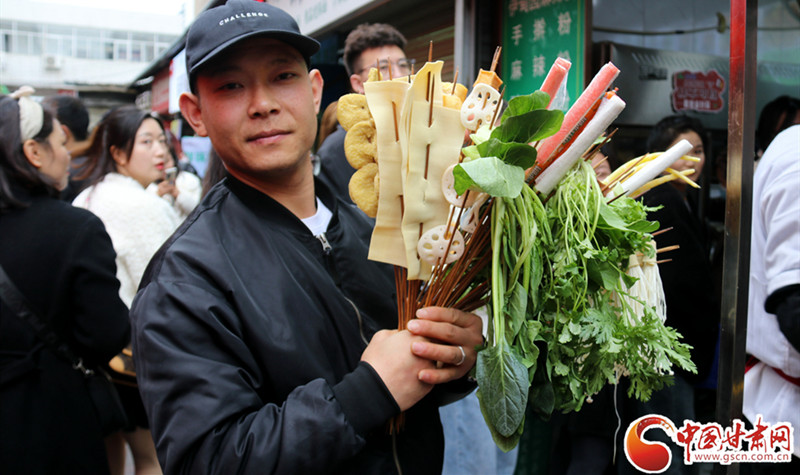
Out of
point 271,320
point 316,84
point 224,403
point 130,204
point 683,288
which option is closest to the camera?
point 224,403

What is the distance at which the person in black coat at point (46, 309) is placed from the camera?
240 centimetres

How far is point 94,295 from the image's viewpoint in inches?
101

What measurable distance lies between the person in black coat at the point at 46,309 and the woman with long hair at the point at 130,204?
44 cm

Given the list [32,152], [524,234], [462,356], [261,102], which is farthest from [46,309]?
[524,234]

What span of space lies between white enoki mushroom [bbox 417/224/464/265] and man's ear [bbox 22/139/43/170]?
6.88ft

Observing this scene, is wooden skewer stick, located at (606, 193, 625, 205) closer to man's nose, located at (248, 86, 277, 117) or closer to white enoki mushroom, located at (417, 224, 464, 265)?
white enoki mushroom, located at (417, 224, 464, 265)

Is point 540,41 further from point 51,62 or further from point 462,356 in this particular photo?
point 51,62

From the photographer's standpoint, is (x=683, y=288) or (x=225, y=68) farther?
(x=683, y=288)

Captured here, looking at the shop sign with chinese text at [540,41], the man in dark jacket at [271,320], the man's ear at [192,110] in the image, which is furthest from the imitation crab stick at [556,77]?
the shop sign with chinese text at [540,41]

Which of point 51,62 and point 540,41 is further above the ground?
point 51,62

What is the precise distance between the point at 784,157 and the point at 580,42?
1.64 m

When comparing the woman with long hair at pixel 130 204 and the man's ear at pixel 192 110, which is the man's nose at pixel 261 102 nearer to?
the man's ear at pixel 192 110

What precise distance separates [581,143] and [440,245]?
0.37 metres

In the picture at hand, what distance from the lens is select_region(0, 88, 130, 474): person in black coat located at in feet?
7.88
